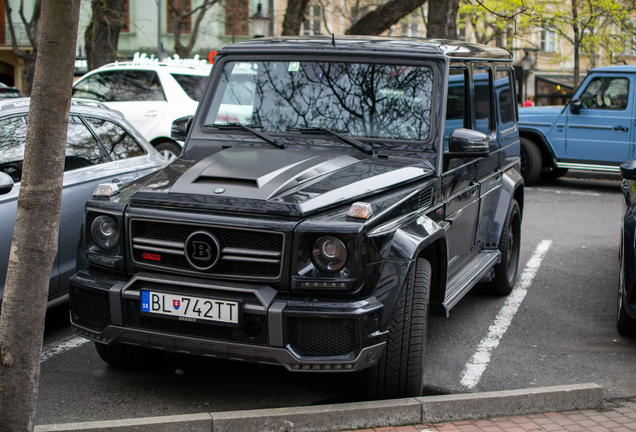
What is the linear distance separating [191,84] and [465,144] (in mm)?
8254

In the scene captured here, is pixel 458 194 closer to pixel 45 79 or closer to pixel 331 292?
pixel 331 292

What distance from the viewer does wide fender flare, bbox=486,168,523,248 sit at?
6047 millimetres

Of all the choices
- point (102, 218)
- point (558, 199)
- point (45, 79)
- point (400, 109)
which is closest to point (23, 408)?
point (102, 218)

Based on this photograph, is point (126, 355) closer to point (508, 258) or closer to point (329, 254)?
point (329, 254)

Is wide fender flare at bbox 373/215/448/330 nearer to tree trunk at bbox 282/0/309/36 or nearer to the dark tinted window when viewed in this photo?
the dark tinted window

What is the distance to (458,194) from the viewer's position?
195 inches

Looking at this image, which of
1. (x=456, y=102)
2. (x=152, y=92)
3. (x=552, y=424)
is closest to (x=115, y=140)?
(x=456, y=102)

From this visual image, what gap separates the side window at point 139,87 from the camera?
1188cm

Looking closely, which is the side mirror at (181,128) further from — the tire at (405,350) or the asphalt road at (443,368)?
the tire at (405,350)

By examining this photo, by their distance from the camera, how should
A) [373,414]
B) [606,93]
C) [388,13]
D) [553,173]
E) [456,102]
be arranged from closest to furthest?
1. [373,414]
2. [456,102]
3. [606,93]
4. [553,173]
5. [388,13]

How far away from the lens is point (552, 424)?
155 inches

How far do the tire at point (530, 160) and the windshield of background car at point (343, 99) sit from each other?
383 inches

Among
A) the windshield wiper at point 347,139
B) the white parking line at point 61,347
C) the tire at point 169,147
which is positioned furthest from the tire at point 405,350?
the tire at point 169,147

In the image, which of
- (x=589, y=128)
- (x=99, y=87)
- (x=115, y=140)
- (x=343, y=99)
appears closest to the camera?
(x=343, y=99)
